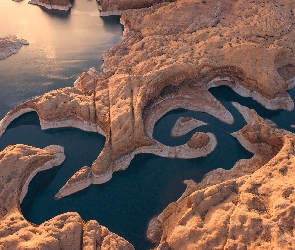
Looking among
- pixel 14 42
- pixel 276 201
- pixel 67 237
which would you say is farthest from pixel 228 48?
pixel 14 42

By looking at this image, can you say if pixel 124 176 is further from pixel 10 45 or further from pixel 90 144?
pixel 10 45

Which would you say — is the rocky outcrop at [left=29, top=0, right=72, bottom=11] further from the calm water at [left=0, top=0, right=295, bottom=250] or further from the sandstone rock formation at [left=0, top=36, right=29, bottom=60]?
the sandstone rock formation at [left=0, top=36, right=29, bottom=60]

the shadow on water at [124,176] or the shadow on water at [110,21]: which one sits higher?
the shadow on water at [110,21]

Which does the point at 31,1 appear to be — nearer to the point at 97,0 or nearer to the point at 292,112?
the point at 97,0

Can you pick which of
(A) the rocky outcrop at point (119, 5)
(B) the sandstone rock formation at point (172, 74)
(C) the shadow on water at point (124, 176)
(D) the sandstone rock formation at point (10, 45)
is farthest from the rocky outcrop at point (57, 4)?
(C) the shadow on water at point (124, 176)

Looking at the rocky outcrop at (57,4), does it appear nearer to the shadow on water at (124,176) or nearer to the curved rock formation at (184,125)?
the shadow on water at (124,176)

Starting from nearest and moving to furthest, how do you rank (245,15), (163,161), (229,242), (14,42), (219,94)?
(229,242)
(163,161)
(219,94)
(245,15)
(14,42)

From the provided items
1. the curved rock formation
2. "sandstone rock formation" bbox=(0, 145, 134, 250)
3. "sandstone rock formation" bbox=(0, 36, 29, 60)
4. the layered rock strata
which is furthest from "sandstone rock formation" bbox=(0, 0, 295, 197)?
"sandstone rock formation" bbox=(0, 36, 29, 60)
